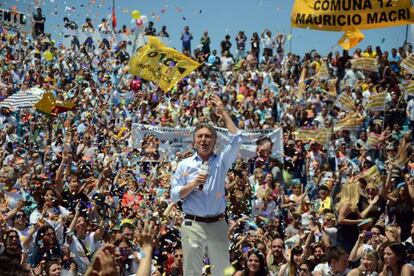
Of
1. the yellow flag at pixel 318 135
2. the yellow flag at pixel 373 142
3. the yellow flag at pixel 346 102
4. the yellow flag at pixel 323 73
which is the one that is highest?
the yellow flag at pixel 323 73

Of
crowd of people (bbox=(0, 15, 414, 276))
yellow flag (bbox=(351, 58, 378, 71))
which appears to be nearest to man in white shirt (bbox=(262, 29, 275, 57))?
crowd of people (bbox=(0, 15, 414, 276))

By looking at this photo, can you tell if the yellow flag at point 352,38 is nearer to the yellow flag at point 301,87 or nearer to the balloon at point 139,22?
the yellow flag at point 301,87

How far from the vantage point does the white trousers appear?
7609 mm

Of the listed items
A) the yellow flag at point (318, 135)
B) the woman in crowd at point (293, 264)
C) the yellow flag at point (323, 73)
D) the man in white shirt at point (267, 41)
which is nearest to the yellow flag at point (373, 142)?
the yellow flag at point (318, 135)

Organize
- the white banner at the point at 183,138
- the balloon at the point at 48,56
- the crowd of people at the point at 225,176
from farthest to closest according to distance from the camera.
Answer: the balloon at the point at 48,56
the white banner at the point at 183,138
the crowd of people at the point at 225,176

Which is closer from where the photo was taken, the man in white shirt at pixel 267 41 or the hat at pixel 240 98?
the hat at pixel 240 98

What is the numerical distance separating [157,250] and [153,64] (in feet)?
20.9

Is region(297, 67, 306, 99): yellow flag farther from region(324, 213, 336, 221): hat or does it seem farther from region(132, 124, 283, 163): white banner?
region(324, 213, 336, 221): hat

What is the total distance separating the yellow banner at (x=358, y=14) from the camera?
12.4 m

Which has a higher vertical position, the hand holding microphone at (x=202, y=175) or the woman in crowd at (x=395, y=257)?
the hand holding microphone at (x=202, y=175)

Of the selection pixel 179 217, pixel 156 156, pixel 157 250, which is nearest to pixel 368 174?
pixel 179 217

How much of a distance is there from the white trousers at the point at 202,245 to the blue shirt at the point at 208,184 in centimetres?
11

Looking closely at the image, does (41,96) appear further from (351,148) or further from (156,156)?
(351,148)

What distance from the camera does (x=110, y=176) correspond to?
15.0 metres
